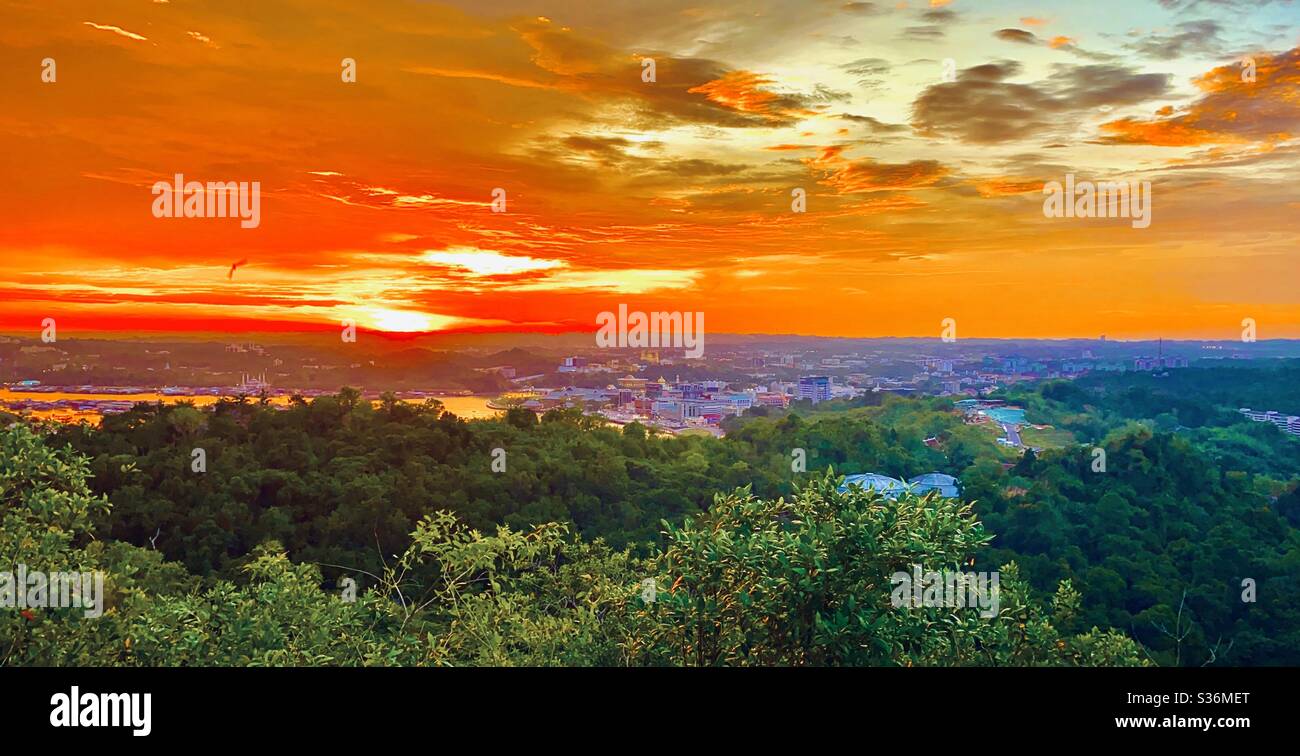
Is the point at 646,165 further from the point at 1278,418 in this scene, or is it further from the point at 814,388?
the point at 1278,418

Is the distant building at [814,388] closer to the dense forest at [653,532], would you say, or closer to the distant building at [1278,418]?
the dense forest at [653,532]

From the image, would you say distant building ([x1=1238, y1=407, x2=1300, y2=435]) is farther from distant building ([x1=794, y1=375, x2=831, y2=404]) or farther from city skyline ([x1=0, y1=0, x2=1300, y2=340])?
distant building ([x1=794, y1=375, x2=831, y2=404])

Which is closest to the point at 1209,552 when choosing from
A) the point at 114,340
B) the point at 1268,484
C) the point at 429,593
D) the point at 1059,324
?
the point at 1268,484

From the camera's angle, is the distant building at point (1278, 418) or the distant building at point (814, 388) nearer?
the distant building at point (1278, 418)

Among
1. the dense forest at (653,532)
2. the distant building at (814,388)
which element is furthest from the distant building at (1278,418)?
the distant building at (814,388)

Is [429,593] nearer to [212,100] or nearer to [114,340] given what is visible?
[212,100]

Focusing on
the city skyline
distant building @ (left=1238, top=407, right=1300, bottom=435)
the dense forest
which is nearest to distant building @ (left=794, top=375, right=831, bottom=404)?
the dense forest
